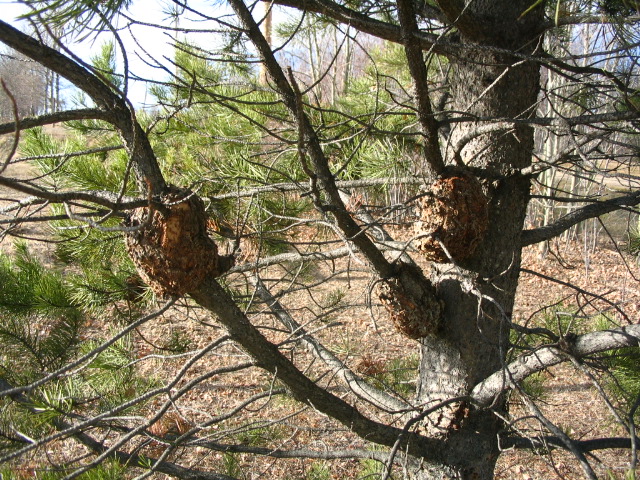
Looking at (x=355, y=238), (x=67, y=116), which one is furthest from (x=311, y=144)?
(x=67, y=116)

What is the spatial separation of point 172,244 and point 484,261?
0.99 metres

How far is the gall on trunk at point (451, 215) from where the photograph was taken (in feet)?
4.57

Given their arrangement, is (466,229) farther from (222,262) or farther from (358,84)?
(358,84)

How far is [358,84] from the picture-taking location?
145 inches

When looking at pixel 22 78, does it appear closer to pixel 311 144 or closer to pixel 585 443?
pixel 311 144

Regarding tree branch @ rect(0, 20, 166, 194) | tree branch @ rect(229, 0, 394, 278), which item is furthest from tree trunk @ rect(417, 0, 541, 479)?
tree branch @ rect(0, 20, 166, 194)

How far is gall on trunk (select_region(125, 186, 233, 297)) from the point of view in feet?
3.62

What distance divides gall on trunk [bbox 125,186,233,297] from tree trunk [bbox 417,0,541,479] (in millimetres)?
809

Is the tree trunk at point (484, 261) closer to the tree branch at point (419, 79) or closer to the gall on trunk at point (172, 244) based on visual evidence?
the tree branch at point (419, 79)

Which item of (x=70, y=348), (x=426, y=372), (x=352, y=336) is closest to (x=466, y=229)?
(x=426, y=372)

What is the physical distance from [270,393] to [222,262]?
396 millimetres

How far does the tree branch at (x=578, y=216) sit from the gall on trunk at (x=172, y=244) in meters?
1.08

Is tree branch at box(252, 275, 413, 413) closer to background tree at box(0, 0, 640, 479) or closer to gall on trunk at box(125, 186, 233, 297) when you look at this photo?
background tree at box(0, 0, 640, 479)

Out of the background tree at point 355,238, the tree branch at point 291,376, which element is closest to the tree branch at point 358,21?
the background tree at point 355,238
